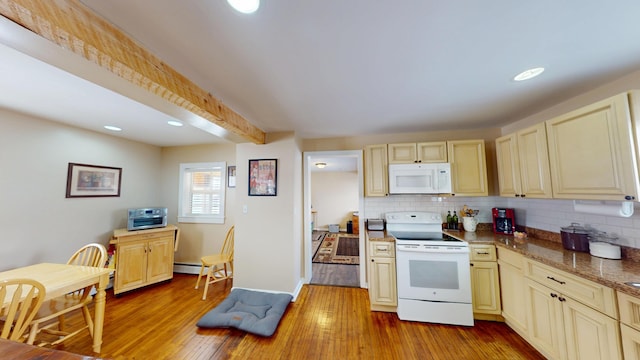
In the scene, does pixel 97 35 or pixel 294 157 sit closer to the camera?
pixel 97 35

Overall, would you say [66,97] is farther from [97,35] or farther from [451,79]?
[451,79]

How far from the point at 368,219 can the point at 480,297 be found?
1500mm

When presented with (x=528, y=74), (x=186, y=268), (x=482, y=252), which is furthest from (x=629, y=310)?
(x=186, y=268)

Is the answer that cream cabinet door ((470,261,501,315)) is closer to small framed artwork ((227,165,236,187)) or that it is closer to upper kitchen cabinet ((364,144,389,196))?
upper kitchen cabinet ((364,144,389,196))

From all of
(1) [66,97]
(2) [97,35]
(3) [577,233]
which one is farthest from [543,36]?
(1) [66,97]

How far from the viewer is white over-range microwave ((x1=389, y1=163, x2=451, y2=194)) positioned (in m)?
2.72

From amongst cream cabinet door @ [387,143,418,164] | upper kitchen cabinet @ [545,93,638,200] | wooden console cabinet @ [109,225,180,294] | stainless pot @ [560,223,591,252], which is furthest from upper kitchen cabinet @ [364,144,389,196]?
wooden console cabinet @ [109,225,180,294]

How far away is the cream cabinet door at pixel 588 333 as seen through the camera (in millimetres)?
1233

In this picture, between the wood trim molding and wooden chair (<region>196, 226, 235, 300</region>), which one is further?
wooden chair (<region>196, 226, 235, 300</region>)

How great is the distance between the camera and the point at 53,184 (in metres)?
2.64

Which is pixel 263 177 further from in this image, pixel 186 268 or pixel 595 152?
pixel 595 152

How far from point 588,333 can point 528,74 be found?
1.83 meters

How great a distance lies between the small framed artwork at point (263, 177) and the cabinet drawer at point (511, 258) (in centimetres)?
266

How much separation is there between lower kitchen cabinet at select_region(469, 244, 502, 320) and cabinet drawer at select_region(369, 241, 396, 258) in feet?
2.69
